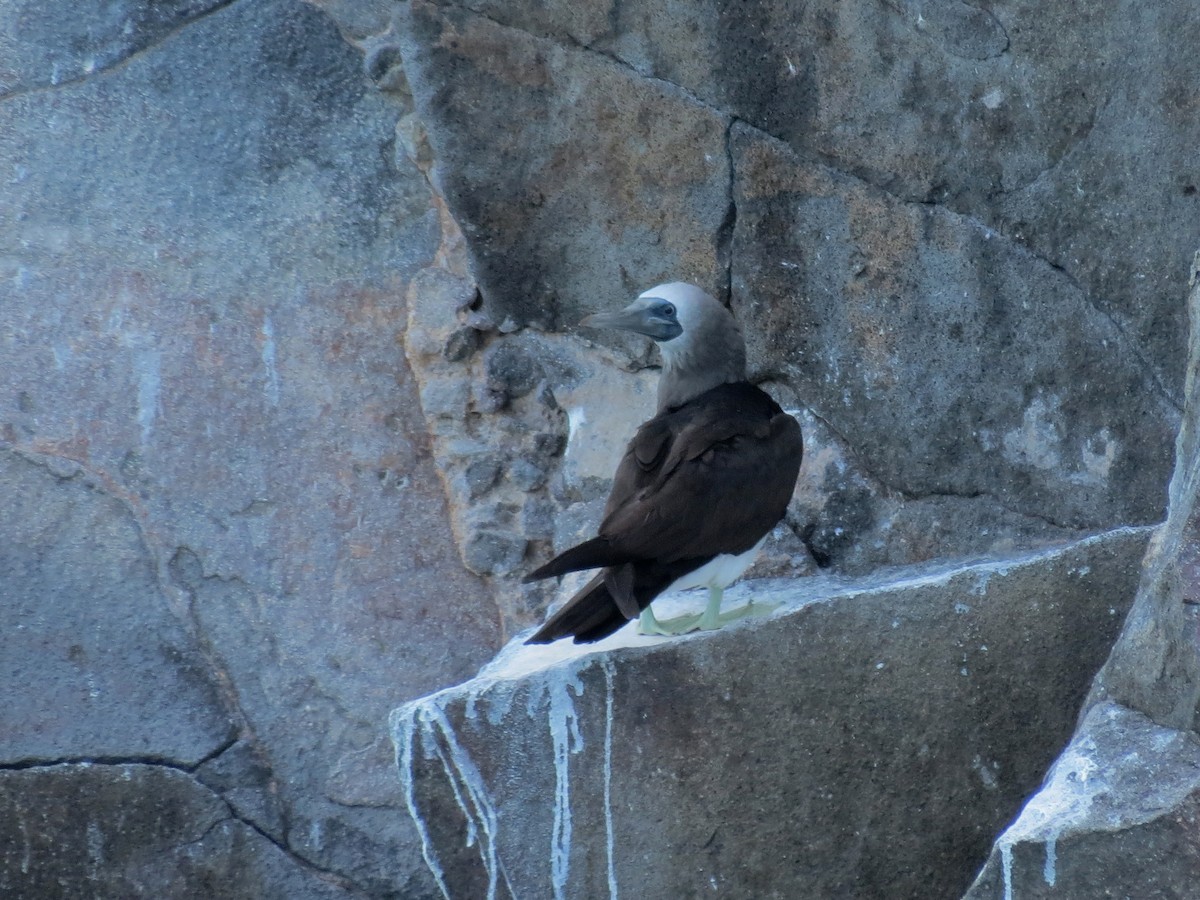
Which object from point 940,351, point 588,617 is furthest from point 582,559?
point 940,351

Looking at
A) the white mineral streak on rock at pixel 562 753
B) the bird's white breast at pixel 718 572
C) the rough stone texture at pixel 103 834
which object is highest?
the bird's white breast at pixel 718 572

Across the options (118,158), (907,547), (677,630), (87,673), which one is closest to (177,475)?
(87,673)

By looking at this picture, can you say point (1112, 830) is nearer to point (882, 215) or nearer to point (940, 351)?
point (940, 351)

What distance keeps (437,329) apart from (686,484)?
1.21 metres

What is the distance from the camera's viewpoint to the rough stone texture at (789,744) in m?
3.43

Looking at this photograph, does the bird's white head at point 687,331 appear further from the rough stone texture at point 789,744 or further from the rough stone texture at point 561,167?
the rough stone texture at point 789,744

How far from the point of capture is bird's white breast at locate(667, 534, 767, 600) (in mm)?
3570

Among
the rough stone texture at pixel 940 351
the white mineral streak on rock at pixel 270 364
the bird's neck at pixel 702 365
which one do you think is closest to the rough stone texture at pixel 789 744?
the rough stone texture at pixel 940 351

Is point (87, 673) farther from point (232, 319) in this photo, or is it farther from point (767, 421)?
point (767, 421)

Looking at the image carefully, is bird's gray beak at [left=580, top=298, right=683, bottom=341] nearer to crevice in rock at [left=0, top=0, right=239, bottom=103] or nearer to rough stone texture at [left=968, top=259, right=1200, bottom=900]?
rough stone texture at [left=968, top=259, right=1200, bottom=900]

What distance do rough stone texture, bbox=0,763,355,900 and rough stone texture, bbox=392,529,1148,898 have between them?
1133 millimetres

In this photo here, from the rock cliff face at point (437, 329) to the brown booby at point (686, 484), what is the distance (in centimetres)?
36

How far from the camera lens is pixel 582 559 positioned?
3.21 m

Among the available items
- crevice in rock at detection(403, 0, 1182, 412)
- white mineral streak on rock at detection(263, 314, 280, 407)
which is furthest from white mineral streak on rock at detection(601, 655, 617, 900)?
white mineral streak on rock at detection(263, 314, 280, 407)
